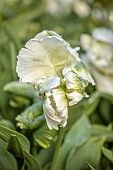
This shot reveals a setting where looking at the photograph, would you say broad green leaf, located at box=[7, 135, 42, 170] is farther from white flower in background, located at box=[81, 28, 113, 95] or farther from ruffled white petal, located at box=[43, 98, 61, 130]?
white flower in background, located at box=[81, 28, 113, 95]

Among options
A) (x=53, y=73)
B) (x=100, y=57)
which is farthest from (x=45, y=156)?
(x=100, y=57)

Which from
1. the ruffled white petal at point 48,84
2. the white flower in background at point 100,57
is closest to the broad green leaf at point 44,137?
the ruffled white petal at point 48,84

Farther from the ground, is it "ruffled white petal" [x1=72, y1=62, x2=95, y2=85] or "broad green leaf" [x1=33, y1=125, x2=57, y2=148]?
"ruffled white petal" [x1=72, y1=62, x2=95, y2=85]

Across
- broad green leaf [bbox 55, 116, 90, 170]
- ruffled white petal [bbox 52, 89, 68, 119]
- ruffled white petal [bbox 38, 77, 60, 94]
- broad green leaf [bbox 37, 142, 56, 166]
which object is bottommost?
broad green leaf [bbox 55, 116, 90, 170]

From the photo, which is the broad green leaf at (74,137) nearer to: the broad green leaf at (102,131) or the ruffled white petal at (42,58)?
the broad green leaf at (102,131)

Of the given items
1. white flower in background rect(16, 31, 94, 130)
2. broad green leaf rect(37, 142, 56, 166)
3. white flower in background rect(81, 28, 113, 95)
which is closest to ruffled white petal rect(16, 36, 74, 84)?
white flower in background rect(16, 31, 94, 130)

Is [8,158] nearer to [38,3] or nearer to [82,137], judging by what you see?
[82,137]
